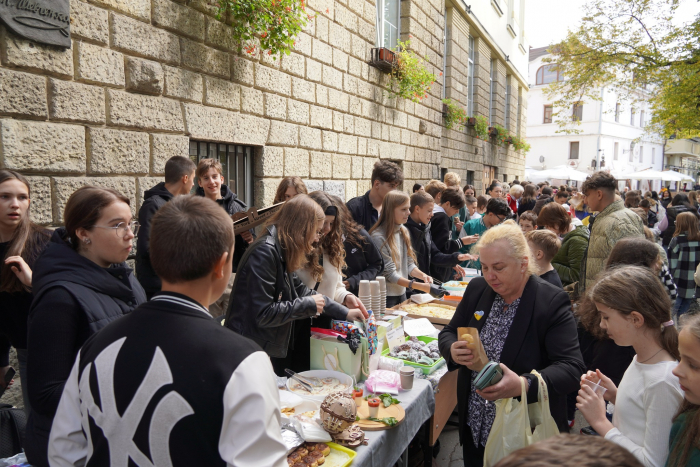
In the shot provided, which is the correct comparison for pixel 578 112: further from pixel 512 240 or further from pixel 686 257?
pixel 512 240

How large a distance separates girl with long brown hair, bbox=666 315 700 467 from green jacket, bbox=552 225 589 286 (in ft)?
10.6

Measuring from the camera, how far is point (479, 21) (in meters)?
15.1

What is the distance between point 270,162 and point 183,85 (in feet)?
5.14

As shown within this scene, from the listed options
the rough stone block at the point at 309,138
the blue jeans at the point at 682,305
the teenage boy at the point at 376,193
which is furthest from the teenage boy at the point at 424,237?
the blue jeans at the point at 682,305

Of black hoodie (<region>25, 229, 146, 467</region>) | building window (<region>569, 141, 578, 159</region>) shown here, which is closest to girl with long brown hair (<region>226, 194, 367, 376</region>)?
black hoodie (<region>25, 229, 146, 467</region>)

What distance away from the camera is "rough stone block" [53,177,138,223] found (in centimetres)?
353

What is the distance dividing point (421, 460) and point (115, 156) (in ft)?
11.1

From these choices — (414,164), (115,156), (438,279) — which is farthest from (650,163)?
(115,156)

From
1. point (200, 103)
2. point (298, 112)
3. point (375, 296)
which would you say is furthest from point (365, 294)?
point (298, 112)

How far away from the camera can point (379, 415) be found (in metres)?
2.38

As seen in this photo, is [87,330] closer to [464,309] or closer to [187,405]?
[187,405]

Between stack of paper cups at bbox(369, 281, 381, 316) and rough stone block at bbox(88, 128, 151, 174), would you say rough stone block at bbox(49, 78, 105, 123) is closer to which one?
A: rough stone block at bbox(88, 128, 151, 174)

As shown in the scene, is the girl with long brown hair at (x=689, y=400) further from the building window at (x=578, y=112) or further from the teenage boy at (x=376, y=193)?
the building window at (x=578, y=112)

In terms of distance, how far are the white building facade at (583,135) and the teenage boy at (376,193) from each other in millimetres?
36140
